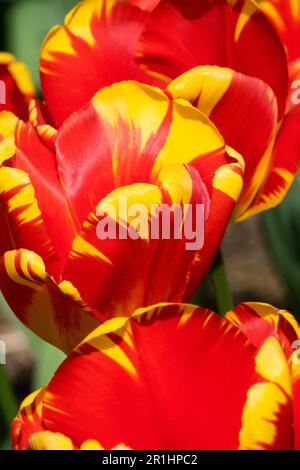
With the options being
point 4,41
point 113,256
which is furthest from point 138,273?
point 4,41

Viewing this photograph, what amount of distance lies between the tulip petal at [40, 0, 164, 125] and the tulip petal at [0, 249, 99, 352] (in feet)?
0.40

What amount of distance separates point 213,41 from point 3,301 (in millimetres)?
445

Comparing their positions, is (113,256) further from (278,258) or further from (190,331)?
(278,258)

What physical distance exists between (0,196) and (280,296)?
966mm

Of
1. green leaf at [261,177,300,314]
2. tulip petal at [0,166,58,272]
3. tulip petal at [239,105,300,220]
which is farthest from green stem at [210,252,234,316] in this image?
green leaf at [261,177,300,314]

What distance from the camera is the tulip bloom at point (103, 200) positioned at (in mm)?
561

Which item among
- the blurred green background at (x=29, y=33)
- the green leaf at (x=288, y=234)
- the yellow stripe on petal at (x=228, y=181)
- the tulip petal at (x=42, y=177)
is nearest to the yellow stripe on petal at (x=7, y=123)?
the tulip petal at (x=42, y=177)

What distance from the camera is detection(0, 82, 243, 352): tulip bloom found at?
56cm

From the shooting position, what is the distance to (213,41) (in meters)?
0.67

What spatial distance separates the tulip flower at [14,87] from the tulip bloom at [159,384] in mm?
219

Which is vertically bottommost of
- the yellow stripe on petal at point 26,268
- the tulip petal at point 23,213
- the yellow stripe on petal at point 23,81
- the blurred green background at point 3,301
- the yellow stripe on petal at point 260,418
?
the blurred green background at point 3,301

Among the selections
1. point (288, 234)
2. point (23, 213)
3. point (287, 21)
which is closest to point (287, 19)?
point (287, 21)

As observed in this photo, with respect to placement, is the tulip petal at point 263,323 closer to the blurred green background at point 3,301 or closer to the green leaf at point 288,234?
the blurred green background at point 3,301

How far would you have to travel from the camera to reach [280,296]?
151 centimetres
